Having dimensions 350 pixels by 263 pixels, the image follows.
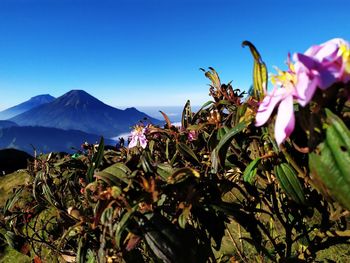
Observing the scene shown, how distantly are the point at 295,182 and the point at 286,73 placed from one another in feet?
1.47

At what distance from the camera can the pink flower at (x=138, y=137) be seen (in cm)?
216

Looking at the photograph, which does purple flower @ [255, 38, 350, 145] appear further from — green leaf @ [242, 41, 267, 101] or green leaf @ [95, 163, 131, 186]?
green leaf @ [95, 163, 131, 186]

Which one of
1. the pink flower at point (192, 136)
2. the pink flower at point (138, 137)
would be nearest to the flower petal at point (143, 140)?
the pink flower at point (138, 137)

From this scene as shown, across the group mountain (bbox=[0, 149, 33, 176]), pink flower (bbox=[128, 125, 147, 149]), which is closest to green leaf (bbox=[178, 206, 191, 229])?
pink flower (bbox=[128, 125, 147, 149])

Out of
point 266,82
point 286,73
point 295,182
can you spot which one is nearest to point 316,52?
point 286,73

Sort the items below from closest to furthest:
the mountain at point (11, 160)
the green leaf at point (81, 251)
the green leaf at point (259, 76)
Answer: the green leaf at point (259, 76), the green leaf at point (81, 251), the mountain at point (11, 160)

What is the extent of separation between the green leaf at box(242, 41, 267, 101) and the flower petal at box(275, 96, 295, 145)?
206 millimetres

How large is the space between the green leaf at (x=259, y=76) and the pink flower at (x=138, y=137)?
121 centimetres

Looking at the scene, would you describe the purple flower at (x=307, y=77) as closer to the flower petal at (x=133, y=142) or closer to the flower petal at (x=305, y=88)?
the flower petal at (x=305, y=88)

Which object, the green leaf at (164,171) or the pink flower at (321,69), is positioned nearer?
the pink flower at (321,69)

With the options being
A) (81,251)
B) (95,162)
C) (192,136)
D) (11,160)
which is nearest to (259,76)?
(95,162)

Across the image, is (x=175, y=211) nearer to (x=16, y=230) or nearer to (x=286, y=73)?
(x=286, y=73)

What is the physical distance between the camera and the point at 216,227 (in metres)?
1.19

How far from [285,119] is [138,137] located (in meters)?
1.58
